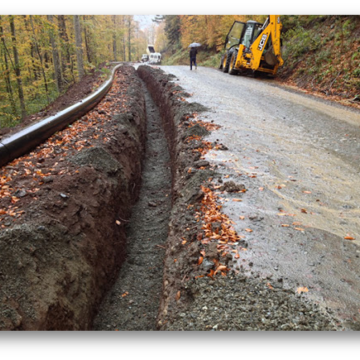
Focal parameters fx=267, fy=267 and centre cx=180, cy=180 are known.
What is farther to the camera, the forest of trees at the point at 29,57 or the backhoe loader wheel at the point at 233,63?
the backhoe loader wheel at the point at 233,63

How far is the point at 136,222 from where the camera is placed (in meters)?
5.74

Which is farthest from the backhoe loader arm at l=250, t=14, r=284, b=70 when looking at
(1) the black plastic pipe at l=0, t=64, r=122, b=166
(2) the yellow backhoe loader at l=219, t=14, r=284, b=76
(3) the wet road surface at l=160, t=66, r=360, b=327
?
(1) the black plastic pipe at l=0, t=64, r=122, b=166

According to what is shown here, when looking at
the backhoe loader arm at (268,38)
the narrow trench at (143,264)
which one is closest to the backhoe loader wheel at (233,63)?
the backhoe loader arm at (268,38)

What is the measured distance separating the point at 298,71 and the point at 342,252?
12470 millimetres

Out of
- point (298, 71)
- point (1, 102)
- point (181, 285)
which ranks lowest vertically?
point (1, 102)

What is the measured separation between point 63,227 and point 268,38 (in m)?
13.5

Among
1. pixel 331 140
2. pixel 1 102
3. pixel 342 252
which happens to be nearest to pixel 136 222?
pixel 342 252

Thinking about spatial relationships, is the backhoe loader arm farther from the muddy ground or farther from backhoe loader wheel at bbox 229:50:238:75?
the muddy ground

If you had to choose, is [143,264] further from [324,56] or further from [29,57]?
[29,57]

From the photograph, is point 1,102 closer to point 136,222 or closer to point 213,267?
point 136,222

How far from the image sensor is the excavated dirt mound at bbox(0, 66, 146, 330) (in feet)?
9.16

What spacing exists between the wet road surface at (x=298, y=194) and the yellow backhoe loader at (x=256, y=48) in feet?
20.5

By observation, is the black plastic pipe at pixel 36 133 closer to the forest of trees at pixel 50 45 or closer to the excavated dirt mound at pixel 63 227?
the excavated dirt mound at pixel 63 227

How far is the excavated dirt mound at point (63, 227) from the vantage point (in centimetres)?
279
